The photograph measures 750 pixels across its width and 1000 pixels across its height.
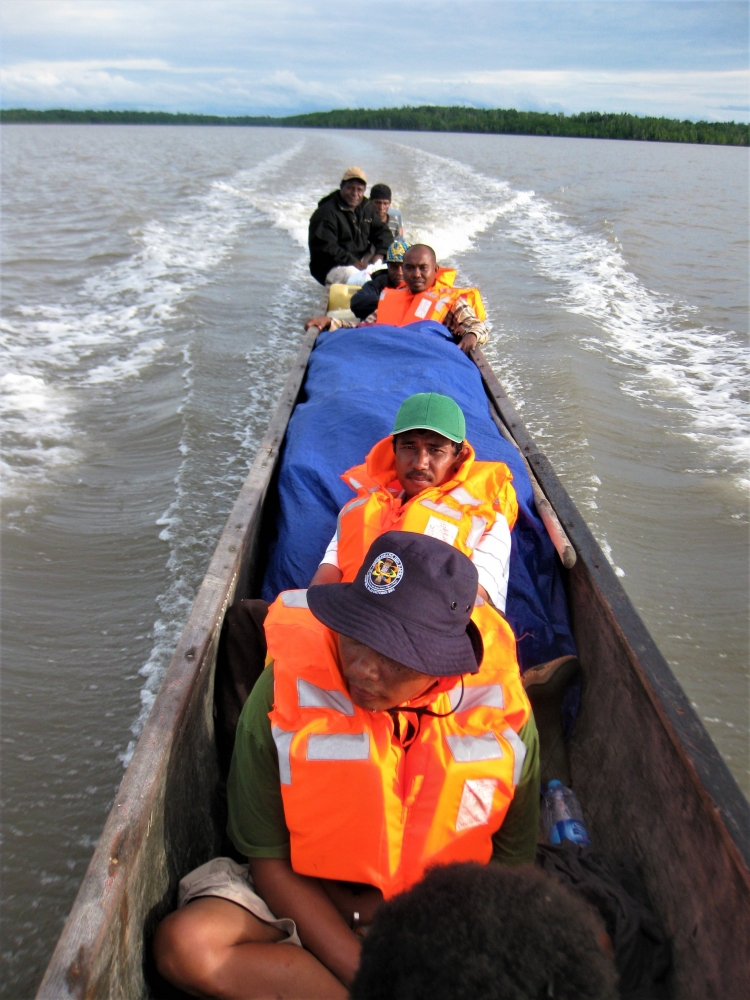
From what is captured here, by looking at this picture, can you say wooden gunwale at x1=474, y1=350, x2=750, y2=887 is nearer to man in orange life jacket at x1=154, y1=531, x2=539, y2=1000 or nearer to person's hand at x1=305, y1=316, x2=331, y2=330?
man in orange life jacket at x1=154, y1=531, x2=539, y2=1000

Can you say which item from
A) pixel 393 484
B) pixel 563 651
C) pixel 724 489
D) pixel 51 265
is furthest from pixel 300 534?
pixel 51 265

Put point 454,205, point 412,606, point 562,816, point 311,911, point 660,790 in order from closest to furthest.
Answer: point 412,606 < point 311,911 < point 660,790 < point 562,816 < point 454,205

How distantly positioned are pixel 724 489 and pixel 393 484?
275 cm

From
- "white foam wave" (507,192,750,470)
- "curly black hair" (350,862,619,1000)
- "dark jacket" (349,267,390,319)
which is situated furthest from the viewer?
"white foam wave" (507,192,750,470)

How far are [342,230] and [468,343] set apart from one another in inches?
126

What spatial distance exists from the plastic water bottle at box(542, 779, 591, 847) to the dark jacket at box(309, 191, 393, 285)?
5705 millimetres

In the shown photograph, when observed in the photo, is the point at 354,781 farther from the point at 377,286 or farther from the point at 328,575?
the point at 377,286

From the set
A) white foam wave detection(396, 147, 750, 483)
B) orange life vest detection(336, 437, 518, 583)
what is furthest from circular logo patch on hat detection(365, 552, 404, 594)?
white foam wave detection(396, 147, 750, 483)

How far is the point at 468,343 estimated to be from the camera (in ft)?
13.7

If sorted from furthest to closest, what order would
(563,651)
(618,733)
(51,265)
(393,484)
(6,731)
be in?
(51,265) → (6,731) → (393,484) → (563,651) → (618,733)

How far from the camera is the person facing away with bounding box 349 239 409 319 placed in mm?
5000

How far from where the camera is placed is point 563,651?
217 cm

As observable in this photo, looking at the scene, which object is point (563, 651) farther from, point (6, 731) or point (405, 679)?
point (6, 731)

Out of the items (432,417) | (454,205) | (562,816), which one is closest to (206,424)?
(432,417)
